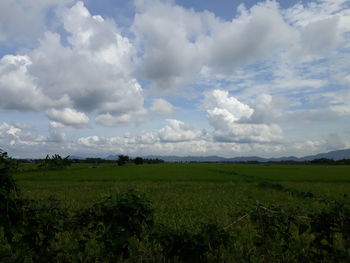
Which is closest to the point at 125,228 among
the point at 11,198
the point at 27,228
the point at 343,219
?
the point at 27,228

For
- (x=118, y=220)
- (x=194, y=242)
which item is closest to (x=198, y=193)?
(x=118, y=220)

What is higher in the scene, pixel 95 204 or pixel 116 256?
pixel 95 204

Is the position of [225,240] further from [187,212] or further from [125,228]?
[187,212]

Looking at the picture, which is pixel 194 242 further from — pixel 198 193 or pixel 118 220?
pixel 198 193

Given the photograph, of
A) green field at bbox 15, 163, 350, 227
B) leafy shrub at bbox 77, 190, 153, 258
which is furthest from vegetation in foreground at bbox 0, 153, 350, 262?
green field at bbox 15, 163, 350, 227

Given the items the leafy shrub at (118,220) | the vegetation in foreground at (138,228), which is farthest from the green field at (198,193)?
the leafy shrub at (118,220)

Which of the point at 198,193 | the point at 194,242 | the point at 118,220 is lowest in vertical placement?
the point at 198,193

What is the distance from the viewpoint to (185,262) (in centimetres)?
345

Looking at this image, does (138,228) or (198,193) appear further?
(198,193)

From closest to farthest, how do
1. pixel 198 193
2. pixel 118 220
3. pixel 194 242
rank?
pixel 194 242
pixel 118 220
pixel 198 193

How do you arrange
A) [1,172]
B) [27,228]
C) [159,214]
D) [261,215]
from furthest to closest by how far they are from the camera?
[159,214] < [261,215] < [27,228] < [1,172]

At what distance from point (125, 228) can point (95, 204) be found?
554mm

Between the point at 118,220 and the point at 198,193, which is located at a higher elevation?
the point at 118,220

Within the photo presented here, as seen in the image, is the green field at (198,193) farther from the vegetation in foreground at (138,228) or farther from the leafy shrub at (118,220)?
the leafy shrub at (118,220)
